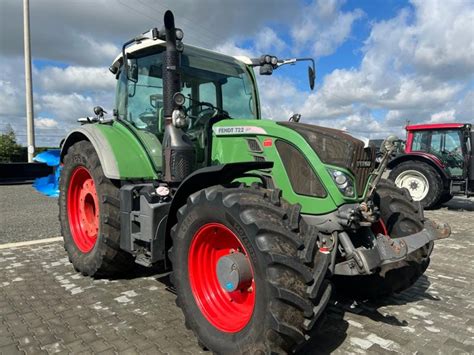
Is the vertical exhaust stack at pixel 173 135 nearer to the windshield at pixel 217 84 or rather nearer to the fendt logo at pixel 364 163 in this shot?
the windshield at pixel 217 84

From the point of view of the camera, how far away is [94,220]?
16.4 ft

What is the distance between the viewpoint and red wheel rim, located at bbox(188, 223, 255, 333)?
9.86 feet

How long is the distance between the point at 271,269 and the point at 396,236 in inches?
65.8

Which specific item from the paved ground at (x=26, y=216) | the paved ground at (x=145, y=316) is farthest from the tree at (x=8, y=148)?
the paved ground at (x=145, y=316)

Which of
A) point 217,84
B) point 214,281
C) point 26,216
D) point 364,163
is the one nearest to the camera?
point 214,281

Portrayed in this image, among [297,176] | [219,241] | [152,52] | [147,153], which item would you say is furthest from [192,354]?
[152,52]

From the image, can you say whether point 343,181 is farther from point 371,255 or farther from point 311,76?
point 311,76

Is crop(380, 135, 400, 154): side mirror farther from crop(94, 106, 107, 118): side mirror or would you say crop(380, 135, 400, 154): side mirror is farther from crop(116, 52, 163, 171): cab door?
crop(94, 106, 107, 118): side mirror

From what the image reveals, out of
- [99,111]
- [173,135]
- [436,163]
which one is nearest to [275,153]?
[173,135]

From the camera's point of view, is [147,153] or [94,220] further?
[94,220]

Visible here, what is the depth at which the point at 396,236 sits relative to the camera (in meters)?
3.67

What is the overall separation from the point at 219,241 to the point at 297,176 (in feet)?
2.59

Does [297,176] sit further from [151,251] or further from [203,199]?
[151,251]

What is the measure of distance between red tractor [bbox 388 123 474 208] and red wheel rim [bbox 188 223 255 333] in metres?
8.91
